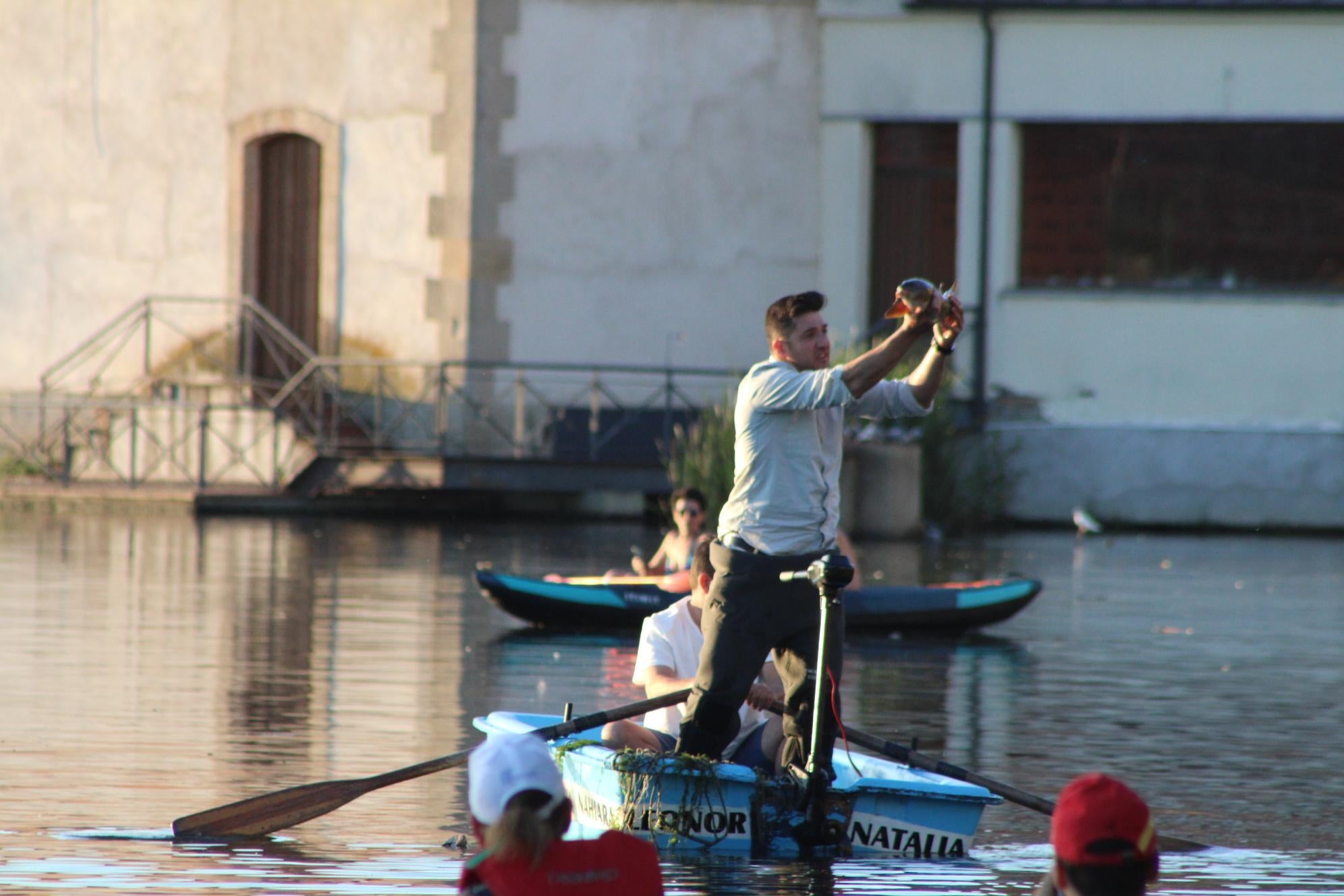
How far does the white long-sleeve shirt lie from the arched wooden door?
763 inches

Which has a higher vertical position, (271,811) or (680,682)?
(680,682)

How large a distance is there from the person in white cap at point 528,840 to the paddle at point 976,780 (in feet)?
12.4

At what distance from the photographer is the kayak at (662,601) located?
15109 mm

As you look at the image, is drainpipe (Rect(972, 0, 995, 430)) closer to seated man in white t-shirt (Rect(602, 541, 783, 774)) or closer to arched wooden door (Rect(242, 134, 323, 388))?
arched wooden door (Rect(242, 134, 323, 388))

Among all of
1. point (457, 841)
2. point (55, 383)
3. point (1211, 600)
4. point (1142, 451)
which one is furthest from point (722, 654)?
point (55, 383)

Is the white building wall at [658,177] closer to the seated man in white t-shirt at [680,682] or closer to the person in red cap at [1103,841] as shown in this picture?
the seated man in white t-shirt at [680,682]

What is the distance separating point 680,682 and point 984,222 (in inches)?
705

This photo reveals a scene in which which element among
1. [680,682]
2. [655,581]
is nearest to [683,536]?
[655,581]

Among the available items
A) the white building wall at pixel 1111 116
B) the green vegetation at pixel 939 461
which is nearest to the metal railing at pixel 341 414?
the green vegetation at pixel 939 461

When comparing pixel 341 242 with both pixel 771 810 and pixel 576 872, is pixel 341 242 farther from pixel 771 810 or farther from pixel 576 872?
pixel 576 872

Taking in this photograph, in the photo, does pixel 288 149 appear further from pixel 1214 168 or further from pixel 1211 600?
pixel 1211 600

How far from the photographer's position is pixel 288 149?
26.7m

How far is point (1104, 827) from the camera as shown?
12.3 ft

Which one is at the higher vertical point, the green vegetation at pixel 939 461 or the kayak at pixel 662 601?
the green vegetation at pixel 939 461
